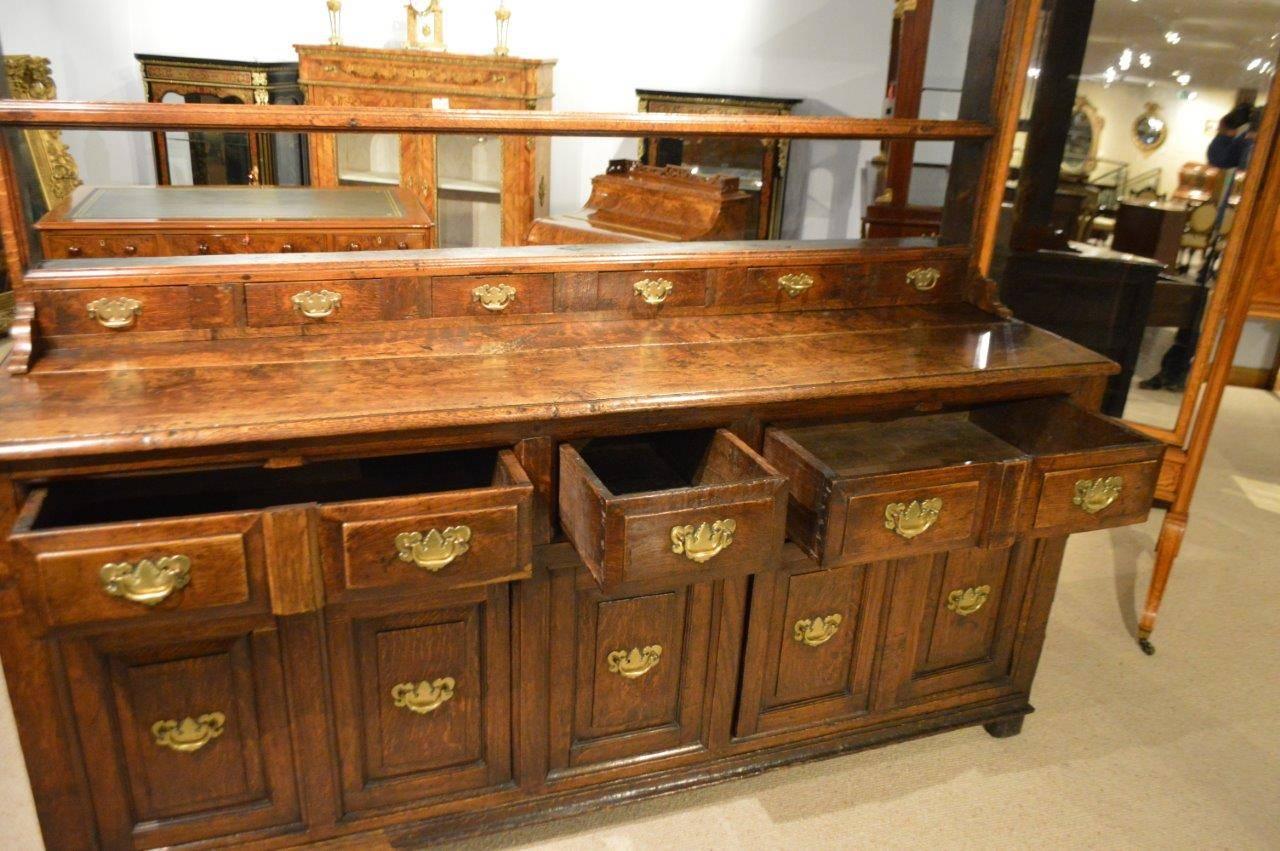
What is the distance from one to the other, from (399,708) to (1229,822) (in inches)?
63.5

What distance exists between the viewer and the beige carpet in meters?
1.94

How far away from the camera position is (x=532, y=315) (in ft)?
6.39

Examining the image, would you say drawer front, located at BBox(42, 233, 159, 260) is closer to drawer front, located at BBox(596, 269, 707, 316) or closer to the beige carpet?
the beige carpet

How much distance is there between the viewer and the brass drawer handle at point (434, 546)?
1440mm

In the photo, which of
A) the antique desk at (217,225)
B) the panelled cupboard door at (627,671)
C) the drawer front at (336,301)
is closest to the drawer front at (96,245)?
the antique desk at (217,225)

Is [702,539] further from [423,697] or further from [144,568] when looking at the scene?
[144,568]

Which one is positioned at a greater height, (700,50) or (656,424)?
(700,50)

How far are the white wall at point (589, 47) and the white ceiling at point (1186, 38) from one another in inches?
114

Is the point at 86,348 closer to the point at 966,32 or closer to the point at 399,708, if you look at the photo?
the point at 399,708

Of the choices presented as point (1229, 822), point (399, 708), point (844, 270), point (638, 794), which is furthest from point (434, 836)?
point (1229, 822)

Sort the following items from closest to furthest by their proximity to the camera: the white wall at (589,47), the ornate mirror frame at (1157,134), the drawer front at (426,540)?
the drawer front at (426,540) → the ornate mirror frame at (1157,134) → the white wall at (589,47)

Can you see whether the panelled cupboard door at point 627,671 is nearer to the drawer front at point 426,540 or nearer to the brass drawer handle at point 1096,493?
the drawer front at point 426,540

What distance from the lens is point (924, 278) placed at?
7.39 ft

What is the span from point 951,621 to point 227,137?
180 inches
